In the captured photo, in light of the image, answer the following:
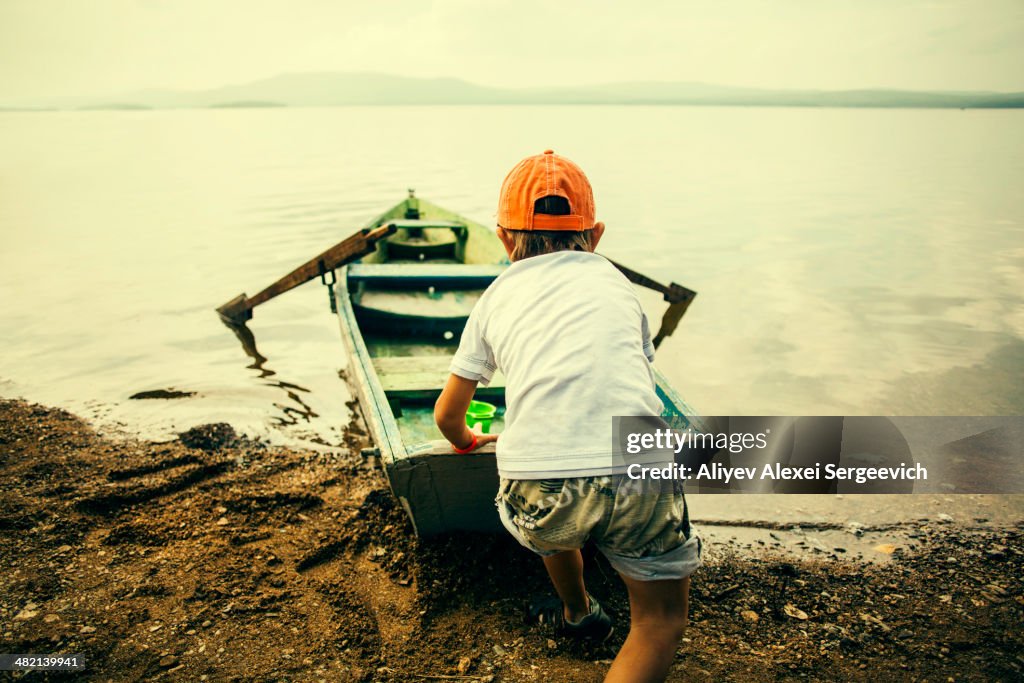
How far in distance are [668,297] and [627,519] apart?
7.47 metres

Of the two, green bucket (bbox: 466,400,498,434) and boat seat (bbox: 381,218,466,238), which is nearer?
green bucket (bbox: 466,400,498,434)

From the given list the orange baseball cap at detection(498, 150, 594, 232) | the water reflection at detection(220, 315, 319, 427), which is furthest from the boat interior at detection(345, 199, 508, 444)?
the orange baseball cap at detection(498, 150, 594, 232)

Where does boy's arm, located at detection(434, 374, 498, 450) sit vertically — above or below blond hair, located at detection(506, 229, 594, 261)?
below

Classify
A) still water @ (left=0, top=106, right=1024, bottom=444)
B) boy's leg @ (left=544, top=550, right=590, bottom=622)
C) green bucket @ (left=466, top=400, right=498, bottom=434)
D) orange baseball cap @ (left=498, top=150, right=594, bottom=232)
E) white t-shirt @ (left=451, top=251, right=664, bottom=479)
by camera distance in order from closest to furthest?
white t-shirt @ (left=451, top=251, right=664, bottom=479) → orange baseball cap @ (left=498, top=150, right=594, bottom=232) → boy's leg @ (left=544, top=550, right=590, bottom=622) → green bucket @ (left=466, top=400, right=498, bottom=434) → still water @ (left=0, top=106, right=1024, bottom=444)

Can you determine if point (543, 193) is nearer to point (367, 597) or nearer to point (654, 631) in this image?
point (654, 631)

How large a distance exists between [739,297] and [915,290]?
3.48m

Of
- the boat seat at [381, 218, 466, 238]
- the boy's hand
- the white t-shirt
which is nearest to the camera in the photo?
the white t-shirt

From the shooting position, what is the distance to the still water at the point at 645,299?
750cm

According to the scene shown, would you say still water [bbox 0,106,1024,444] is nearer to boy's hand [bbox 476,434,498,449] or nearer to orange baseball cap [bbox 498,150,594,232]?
boy's hand [bbox 476,434,498,449]

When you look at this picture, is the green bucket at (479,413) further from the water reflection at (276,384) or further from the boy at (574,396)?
the water reflection at (276,384)

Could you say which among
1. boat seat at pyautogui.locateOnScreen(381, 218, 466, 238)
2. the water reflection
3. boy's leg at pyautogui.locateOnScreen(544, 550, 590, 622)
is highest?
boat seat at pyautogui.locateOnScreen(381, 218, 466, 238)

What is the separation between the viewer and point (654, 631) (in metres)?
1.97

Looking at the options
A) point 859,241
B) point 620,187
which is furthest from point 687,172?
point 859,241

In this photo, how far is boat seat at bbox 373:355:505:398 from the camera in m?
4.87
